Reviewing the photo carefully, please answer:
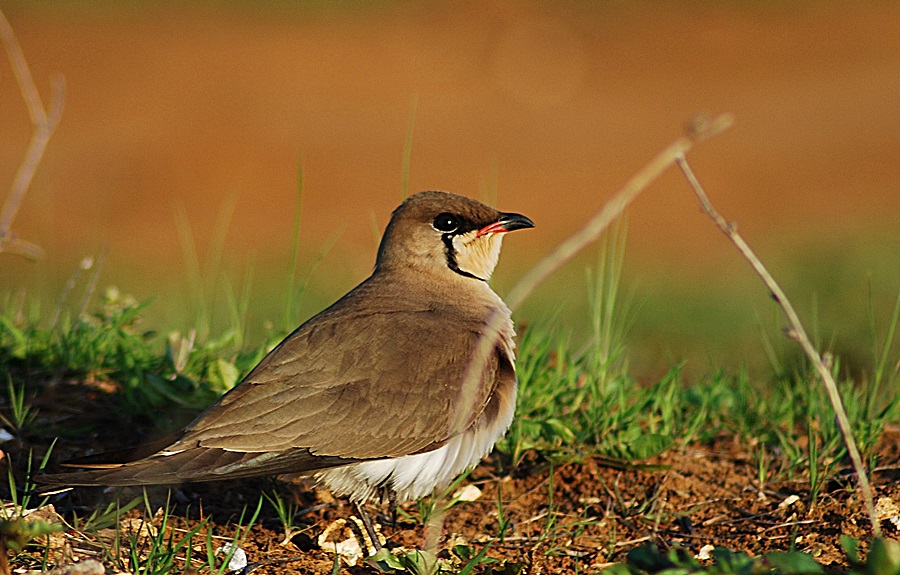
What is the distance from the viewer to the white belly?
151 inches

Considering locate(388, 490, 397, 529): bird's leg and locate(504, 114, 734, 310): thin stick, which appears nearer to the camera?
locate(504, 114, 734, 310): thin stick

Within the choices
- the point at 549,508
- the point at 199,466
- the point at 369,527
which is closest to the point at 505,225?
the point at 549,508

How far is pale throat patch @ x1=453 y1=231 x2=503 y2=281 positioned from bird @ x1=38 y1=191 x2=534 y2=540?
343mm

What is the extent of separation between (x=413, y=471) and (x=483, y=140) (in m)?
13.1

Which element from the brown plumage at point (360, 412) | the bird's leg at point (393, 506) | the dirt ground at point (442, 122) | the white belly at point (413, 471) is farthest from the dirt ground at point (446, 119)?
the white belly at point (413, 471)

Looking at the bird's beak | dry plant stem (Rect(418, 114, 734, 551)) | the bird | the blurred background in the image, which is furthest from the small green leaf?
the blurred background

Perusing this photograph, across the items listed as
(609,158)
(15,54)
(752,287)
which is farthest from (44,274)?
(609,158)

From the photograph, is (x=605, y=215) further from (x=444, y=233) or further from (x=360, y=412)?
(x=444, y=233)

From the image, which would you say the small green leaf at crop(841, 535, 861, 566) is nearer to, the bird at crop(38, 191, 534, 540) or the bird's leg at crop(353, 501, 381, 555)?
the bird at crop(38, 191, 534, 540)

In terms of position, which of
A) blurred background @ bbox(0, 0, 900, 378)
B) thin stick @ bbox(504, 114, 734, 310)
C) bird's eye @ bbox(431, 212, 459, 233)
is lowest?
blurred background @ bbox(0, 0, 900, 378)

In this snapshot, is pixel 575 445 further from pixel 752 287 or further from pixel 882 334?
pixel 752 287

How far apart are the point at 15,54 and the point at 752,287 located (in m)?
6.46

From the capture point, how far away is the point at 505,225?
177 inches

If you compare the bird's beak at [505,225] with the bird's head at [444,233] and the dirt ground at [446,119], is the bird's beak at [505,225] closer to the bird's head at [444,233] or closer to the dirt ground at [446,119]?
the bird's head at [444,233]
